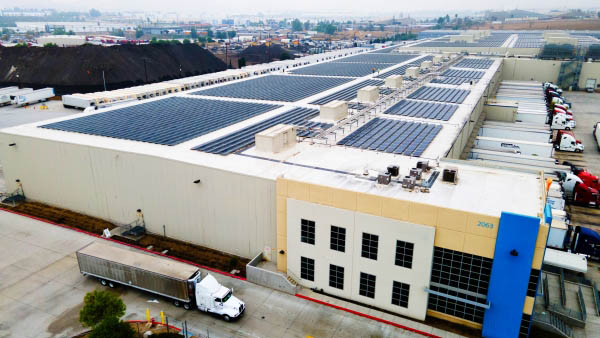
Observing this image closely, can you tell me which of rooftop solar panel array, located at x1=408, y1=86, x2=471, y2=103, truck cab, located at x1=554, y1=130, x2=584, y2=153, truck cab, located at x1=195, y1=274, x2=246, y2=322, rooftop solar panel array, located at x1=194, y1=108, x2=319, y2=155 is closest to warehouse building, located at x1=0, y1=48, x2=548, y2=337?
rooftop solar panel array, located at x1=194, y1=108, x2=319, y2=155

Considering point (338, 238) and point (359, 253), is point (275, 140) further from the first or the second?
point (359, 253)

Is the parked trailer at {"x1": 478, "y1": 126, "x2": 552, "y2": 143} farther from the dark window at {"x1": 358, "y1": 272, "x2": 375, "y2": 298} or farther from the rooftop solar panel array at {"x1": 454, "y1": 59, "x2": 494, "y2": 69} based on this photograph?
the dark window at {"x1": 358, "y1": 272, "x2": 375, "y2": 298}

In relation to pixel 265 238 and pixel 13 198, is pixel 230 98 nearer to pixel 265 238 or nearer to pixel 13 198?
pixel 13 198

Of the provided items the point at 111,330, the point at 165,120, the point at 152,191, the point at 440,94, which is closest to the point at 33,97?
the point at 165,120

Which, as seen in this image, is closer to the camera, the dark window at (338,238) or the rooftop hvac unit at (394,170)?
the dark window at (338,238)

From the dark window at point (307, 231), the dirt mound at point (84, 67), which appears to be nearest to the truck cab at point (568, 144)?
the dark window at point (307, 231)

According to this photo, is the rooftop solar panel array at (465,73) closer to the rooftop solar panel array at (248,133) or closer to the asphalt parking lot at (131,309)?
the rooftop solar panel array at (248,133)
